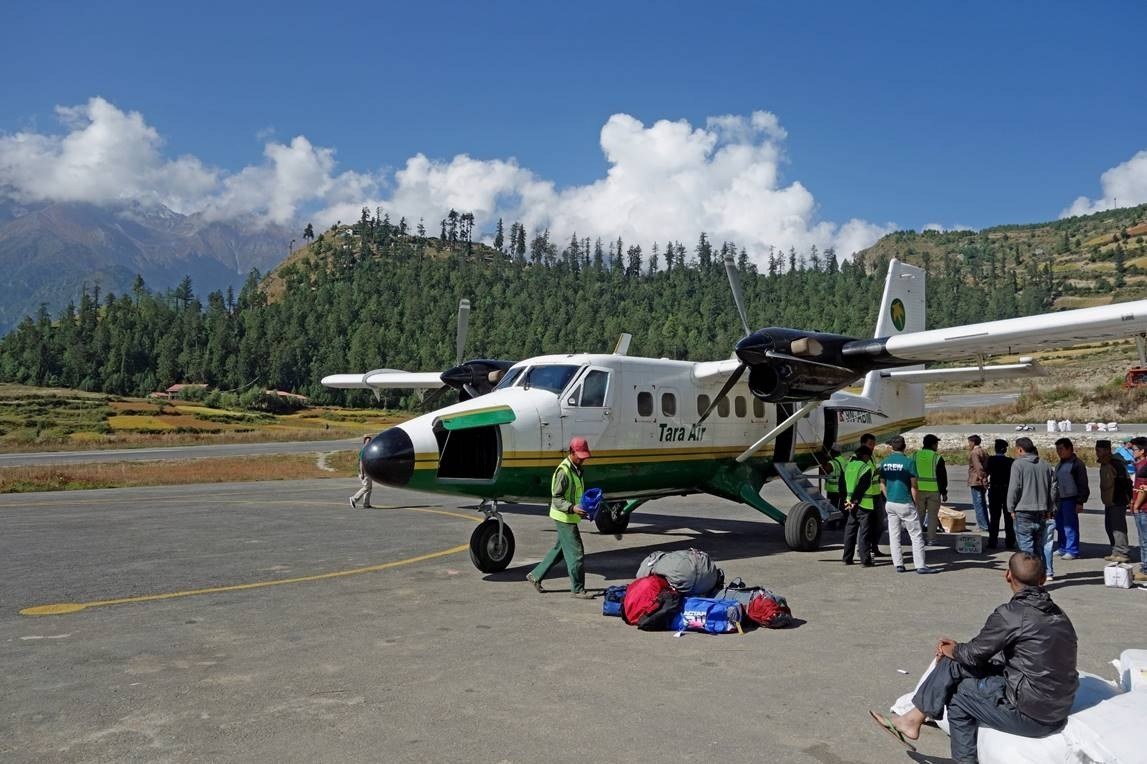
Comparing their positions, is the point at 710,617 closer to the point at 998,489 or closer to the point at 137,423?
the point at 998,489

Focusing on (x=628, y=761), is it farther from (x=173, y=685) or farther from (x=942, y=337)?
(x=942, y=337)

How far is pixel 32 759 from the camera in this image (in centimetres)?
504

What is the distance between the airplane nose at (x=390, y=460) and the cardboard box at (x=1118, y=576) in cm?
912

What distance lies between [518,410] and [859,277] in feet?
624

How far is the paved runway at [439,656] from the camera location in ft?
17.6

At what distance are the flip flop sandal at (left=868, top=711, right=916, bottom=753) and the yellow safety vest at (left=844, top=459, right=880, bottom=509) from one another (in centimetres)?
649

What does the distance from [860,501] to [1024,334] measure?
3.49m

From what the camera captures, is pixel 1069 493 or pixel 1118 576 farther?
pixel 1069 493

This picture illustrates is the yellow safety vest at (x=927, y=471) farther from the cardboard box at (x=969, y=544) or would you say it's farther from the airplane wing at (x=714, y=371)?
the airplane wing at (x=714, y=371)

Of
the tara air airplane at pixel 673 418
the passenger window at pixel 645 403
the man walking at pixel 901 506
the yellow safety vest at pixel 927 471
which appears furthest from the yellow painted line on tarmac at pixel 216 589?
the yellow safety vest at pixel 927 471

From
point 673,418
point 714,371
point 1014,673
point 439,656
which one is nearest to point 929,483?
point 714,371

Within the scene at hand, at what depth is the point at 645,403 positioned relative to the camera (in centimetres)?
1366

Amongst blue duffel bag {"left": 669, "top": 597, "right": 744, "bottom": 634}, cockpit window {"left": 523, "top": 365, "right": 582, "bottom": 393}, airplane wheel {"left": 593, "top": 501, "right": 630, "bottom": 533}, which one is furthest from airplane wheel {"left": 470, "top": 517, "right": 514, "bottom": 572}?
airplane wheel {"left": 593, "top": 501, "right": 630, "bottom": 533}

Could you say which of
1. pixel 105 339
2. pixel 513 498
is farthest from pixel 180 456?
pixel 105 339
